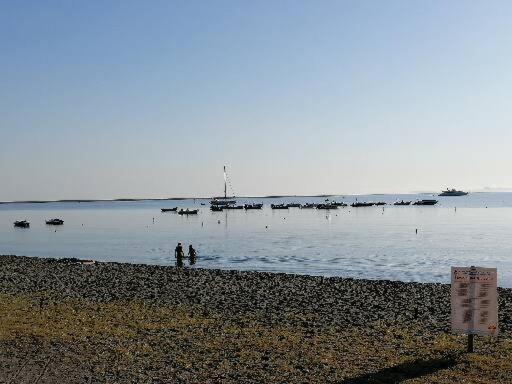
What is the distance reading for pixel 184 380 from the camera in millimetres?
10148

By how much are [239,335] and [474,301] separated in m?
5.82

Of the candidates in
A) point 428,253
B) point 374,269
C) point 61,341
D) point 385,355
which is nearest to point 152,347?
point 61,341

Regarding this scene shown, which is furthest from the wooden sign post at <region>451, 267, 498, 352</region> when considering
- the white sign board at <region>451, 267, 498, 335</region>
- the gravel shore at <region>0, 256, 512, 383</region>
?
the gravel shore at <region>0, 256, 512, 383</region>

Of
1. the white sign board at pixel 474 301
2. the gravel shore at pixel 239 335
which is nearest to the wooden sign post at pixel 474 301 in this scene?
the white sign board at pixel 474 301

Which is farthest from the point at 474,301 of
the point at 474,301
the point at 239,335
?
the point at 239,335

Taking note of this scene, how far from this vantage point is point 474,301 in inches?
448

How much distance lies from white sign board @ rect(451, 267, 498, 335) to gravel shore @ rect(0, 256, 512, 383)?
69 cm

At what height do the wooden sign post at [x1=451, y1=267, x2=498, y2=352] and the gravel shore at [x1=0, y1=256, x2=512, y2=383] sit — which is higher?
the wooden sign post at [x1=451, y1=267, x2=498, y2=352]

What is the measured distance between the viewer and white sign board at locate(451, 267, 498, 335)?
11.3 m

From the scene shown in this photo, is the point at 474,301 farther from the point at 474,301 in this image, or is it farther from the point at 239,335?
the point at 239,335

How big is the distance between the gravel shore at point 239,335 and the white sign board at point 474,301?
693 millimetres

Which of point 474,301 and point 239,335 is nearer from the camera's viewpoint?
point 474,301

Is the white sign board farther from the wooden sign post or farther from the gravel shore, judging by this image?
the gravel shore

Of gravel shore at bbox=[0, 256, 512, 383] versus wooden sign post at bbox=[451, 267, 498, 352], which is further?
wooden sign post at bbox=[451, 267, 498, 352]
